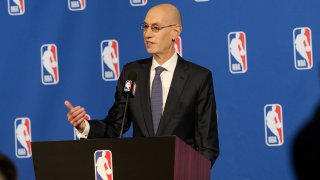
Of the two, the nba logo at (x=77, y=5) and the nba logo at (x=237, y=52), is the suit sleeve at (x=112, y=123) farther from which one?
the nba logo at (x=77, y=5)

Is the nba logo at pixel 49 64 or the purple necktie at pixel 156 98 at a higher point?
the nba logo at pixel 49 64

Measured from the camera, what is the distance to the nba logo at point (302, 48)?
3.66 m

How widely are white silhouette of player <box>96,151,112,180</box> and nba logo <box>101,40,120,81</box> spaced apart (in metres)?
1.99

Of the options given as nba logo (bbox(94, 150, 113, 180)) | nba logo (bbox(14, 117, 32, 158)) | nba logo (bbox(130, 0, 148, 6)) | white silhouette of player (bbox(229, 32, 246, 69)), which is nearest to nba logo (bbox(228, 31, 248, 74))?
white silhouette of player (bbox(229, 32, 246, 69))

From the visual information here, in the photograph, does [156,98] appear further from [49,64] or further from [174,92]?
[49,64]

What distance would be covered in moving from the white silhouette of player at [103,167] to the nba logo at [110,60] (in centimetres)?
199

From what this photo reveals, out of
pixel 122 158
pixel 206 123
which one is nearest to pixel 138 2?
pixel 206 123

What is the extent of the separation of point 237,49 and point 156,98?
1.17 meters

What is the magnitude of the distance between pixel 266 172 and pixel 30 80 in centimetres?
170

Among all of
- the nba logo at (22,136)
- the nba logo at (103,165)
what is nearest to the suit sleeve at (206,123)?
the nba logo at (103,165)

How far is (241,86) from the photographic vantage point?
12.4 feet

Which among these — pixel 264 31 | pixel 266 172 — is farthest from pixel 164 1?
pixel 266 172

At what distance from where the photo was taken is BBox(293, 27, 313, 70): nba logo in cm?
366

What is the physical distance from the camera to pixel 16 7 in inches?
163
